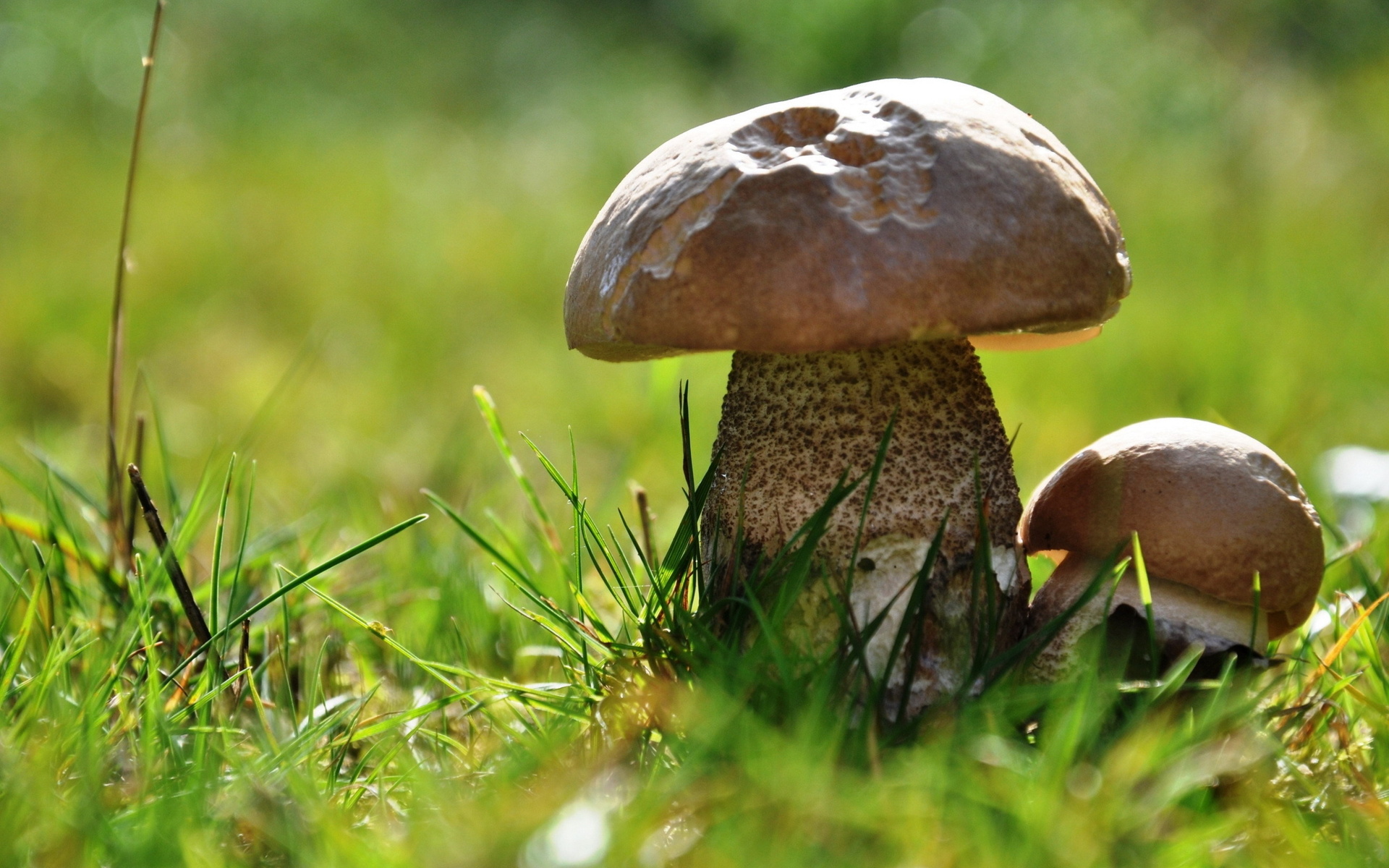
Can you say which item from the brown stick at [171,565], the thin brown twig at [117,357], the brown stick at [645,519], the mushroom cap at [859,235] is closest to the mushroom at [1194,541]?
the mushroom cap at [859,235]

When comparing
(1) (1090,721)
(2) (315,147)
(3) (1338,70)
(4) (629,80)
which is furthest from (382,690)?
(4) (629,80)

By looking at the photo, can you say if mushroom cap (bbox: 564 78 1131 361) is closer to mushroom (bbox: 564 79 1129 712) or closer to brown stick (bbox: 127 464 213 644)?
mushroom (bbox: 564 79 1129 712)

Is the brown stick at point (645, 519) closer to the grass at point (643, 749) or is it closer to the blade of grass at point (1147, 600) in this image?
the grass at point (643, 749)

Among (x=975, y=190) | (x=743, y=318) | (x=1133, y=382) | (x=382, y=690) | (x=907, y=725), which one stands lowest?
(x=1133, y=382)

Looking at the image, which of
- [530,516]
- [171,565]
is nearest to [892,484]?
[171,565]

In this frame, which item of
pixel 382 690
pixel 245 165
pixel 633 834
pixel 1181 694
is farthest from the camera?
pixel 245 165

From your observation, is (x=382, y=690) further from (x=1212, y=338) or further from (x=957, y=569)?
(x=1212, y=338)
